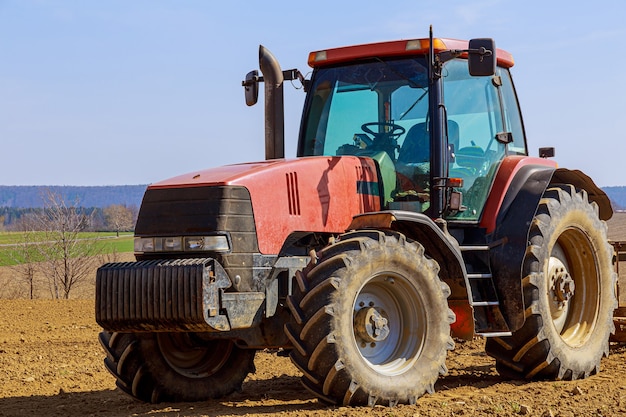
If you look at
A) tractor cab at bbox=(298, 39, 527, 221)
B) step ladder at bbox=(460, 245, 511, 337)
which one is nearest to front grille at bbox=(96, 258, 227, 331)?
tractor cab at bbox=(298, 39, 527, 221)

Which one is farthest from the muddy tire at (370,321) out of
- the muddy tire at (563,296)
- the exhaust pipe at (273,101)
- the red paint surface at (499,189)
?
the exhaust pipe at (273,101)

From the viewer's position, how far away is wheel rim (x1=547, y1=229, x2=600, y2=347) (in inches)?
349

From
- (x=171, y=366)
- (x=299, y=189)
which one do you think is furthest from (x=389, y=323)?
(x=171, y=366)

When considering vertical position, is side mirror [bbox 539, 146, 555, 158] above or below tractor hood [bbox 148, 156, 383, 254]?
above

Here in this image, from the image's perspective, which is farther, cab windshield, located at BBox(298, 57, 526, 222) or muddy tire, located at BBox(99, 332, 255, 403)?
cab windshield, located at BBox(298, 57, 526, 222)

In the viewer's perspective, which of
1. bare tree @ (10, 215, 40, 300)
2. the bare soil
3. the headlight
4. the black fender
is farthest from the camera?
bare tree @ (10, 215, 40, 300)

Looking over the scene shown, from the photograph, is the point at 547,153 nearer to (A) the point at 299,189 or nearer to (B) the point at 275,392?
(A) the point at 299,189

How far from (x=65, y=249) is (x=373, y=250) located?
109ft

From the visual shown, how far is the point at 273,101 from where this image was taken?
8.08 metres

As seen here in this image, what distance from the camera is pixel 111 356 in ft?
24.2

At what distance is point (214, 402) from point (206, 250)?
1464 mm

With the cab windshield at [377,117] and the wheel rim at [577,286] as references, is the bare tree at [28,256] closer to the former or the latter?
the cab windshield at [377,117]

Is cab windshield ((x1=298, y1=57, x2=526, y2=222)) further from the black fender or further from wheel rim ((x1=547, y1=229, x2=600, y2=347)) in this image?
wheel rim ((x1=547, y1=229, x2=600, y2=347))

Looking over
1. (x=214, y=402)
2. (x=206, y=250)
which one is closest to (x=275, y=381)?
(x=214, y=402)
